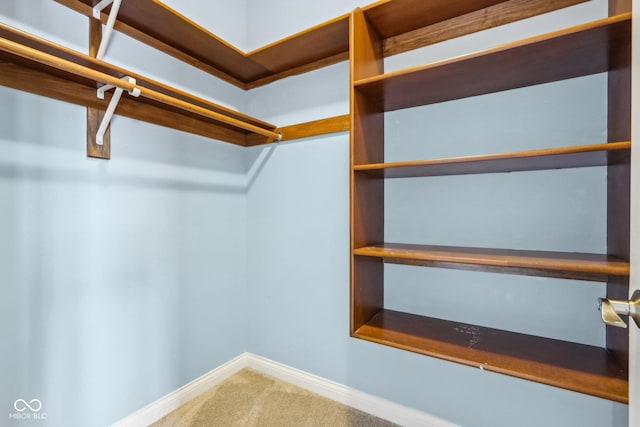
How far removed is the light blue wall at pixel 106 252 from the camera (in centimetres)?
108

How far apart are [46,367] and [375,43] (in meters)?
1.94

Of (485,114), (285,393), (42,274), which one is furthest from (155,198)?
(485,114)

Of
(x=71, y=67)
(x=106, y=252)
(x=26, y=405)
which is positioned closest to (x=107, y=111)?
(x=71, y=67)

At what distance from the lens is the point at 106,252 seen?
1299mm

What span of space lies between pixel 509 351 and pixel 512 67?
1027 millimetres

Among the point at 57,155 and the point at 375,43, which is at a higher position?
the point at 375,43

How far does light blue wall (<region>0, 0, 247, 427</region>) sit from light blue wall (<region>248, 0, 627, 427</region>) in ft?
1.09

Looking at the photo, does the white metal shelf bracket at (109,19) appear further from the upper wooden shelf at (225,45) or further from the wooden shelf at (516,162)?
the wooden shelf at (516,162)

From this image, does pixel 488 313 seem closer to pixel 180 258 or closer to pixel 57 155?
pixel 180 258

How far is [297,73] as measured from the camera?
1749mm

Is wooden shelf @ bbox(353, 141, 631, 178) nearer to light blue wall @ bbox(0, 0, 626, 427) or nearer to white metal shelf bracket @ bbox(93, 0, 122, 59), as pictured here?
light blue wall @ bbox(0, 0, 626, 427)

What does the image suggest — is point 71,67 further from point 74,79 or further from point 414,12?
point 414,12

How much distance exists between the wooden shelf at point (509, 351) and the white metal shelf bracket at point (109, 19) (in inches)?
62.3

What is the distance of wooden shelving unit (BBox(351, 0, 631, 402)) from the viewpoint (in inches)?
35.3
